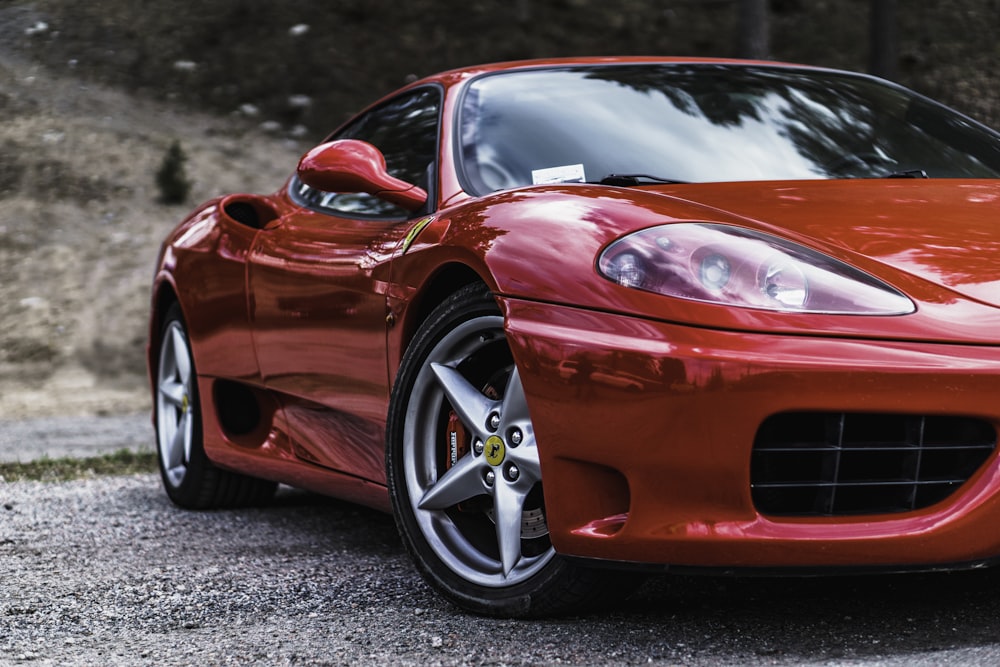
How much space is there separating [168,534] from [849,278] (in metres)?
2.48

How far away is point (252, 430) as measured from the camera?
446cm

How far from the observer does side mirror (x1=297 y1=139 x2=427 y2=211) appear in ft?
11.5

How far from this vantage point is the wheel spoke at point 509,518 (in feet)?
9.41

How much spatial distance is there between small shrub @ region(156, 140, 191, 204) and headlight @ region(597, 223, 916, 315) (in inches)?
604

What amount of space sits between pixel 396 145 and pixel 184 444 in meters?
1.41

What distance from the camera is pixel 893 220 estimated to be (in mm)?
2889

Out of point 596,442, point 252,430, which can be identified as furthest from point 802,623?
point 252,430

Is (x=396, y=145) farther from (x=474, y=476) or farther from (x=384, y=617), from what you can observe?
(x=384, y=617)

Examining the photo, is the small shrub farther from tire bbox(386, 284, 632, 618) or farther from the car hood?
the car hood

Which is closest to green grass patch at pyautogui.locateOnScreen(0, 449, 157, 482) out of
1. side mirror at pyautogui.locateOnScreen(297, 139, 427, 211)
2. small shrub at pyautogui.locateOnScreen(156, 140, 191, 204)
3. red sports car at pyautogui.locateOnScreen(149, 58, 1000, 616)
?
red sports car at pyautogui.locateOnScreen(149, 58, 1000, 616)

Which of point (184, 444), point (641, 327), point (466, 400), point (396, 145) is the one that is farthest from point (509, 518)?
point (184, 444)

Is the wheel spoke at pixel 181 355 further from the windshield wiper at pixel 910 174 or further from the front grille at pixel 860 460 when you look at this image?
the front grille at pixel 860 460

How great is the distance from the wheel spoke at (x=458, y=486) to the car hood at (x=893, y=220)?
27.7 inches

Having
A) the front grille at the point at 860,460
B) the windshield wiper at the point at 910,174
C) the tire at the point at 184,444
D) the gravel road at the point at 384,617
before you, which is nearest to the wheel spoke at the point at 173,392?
the tire at the point at 184,444
